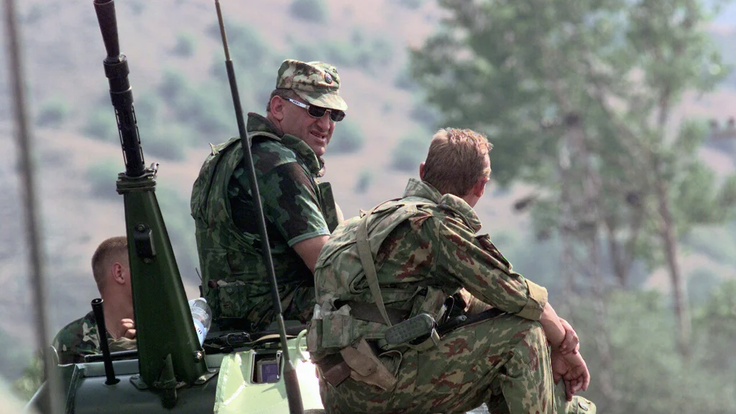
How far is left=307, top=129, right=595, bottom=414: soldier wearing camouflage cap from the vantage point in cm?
482

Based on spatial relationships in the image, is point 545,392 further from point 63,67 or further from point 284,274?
point 63,67

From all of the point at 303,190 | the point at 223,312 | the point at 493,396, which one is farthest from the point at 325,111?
the point at 493,396

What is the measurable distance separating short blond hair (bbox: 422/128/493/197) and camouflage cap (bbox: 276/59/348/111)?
130 centimetres

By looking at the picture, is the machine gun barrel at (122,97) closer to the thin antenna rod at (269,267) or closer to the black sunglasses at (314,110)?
the thin antenna rod at (269,267)

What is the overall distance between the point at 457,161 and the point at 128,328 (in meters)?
2.00

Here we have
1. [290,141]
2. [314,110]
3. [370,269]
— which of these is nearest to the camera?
[370,269]

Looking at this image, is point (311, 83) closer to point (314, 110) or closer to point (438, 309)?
point (314, 110)

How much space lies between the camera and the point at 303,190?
19.3ft

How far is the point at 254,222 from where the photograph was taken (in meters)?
5.91

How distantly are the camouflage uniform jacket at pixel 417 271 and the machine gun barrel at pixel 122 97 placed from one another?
0.81 meters

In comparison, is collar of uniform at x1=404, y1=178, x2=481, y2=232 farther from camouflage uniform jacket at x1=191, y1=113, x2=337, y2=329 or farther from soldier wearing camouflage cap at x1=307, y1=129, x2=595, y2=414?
camouflage uniform jacket at x1=191, y1=113, x2=337, y2=329

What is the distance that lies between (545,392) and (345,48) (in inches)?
3481

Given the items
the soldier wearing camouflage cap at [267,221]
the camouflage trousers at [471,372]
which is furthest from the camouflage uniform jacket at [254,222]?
the camouflage trousers at [471,372]

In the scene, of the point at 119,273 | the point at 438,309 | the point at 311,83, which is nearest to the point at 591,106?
the point at 119,273
